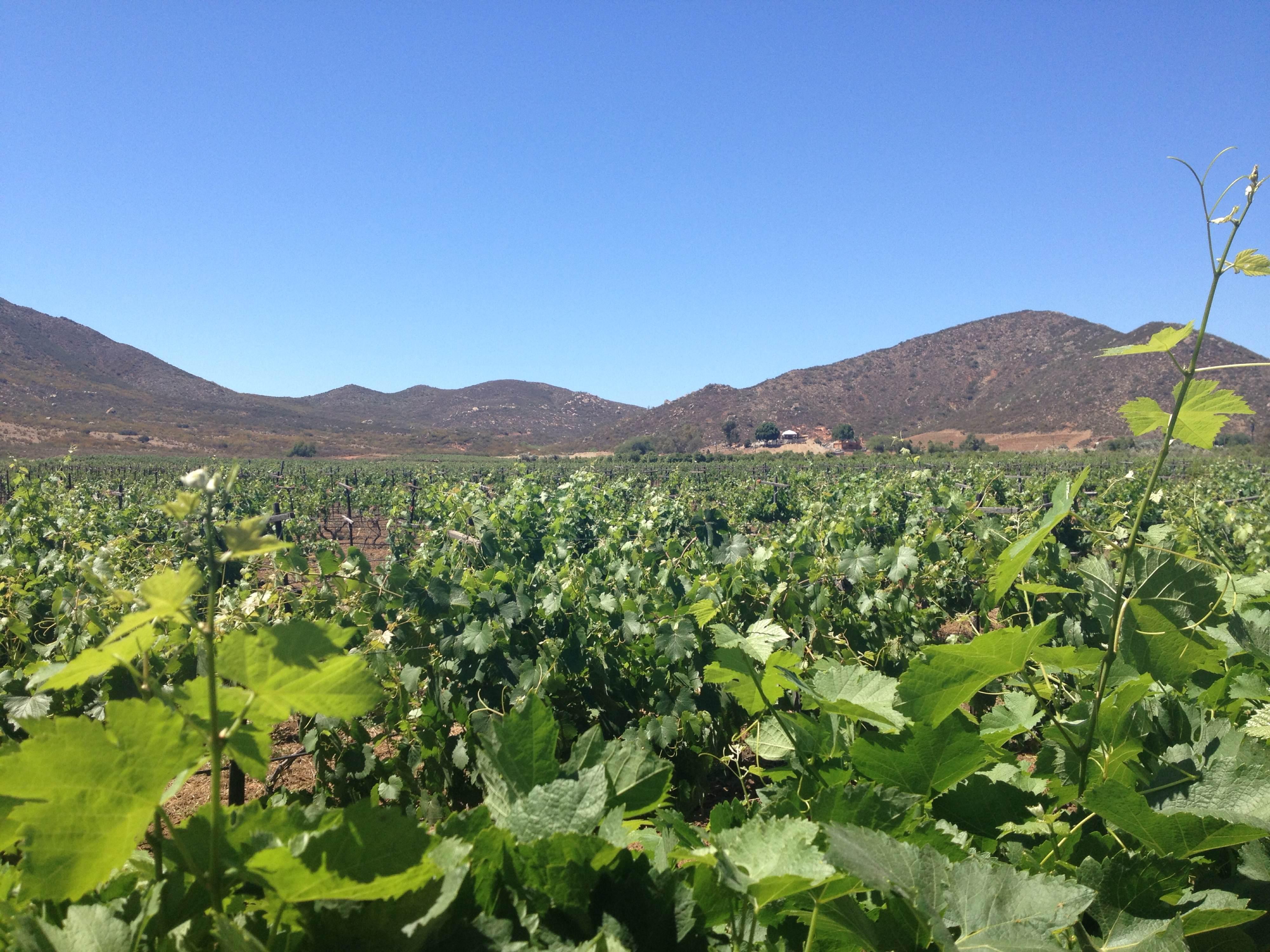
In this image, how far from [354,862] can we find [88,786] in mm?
184

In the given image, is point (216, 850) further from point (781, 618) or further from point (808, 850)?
point (781, 618)

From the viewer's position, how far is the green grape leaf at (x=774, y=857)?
58cm

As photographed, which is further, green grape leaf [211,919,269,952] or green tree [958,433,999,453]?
green tree [958,433,999,453]

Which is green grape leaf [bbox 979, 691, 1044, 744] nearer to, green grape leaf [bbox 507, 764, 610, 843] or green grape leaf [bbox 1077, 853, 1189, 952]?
green grape leaf [bbox 1077, 853, 1189, 952]

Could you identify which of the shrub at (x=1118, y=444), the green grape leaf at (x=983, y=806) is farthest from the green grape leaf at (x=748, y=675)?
A: the shrub at (x=1118, y=444)

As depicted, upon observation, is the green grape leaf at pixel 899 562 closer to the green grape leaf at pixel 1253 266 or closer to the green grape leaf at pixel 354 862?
the green grape leaf at pixel 1253 266

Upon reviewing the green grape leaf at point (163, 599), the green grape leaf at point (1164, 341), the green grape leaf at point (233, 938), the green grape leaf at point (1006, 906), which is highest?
the green grape leaf at point (1164, 341)

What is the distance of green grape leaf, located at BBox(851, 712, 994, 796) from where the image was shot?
2.90ft

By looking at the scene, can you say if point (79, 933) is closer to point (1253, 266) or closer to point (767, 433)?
point (1253, 266)

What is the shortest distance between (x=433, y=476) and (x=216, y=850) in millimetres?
28641

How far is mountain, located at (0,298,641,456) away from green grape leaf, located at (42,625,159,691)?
2803 inches

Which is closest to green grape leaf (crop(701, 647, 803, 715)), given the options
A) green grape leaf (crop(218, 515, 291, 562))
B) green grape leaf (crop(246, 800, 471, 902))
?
green grape leaf (crop(246, 800, 471, 902))

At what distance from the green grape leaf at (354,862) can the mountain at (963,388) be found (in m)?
67.8

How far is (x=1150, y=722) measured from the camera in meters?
1.07
